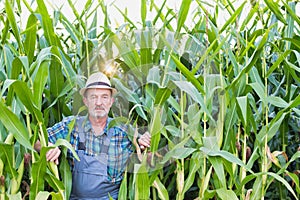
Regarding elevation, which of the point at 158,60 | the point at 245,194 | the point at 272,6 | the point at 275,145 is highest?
the point at 272,6

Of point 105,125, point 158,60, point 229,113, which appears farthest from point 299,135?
point 105,125

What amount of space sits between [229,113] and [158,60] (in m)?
0.26

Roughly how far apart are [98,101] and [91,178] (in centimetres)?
29

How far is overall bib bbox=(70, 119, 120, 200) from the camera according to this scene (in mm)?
1278

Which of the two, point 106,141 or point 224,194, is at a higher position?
point 106,141

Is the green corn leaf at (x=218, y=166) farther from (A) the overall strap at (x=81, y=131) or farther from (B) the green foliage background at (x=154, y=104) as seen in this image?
(A) the overall strap at (x=81, y=131)

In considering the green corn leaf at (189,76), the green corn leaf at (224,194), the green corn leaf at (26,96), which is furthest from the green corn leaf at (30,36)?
the green corn leaf at (224,194)

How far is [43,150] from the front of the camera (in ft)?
3.78

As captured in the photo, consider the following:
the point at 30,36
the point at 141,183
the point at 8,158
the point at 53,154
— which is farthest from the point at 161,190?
the point at 30,36

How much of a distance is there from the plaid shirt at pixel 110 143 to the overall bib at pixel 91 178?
0.01m

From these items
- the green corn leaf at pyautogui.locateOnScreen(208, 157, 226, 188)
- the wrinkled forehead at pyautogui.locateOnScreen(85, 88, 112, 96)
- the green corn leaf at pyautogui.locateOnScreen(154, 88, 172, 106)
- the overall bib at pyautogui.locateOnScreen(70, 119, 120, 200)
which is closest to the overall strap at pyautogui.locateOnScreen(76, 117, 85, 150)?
the overall bib at pyautogui.locateOnScreen(70, 119, 120, 200)

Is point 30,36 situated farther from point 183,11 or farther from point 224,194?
point 224,194

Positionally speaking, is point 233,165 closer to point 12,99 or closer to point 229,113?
point 229,113

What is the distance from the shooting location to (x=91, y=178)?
4.36 feet
